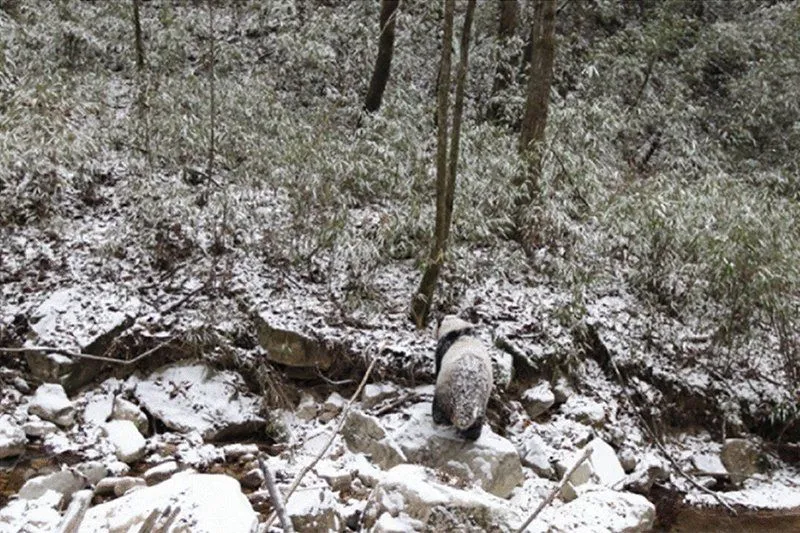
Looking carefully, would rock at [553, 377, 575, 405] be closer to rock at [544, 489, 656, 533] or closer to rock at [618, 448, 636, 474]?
rock at [618, 448, 636, 474]

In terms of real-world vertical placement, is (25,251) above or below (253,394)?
above

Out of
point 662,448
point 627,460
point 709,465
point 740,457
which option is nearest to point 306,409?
point 627,460

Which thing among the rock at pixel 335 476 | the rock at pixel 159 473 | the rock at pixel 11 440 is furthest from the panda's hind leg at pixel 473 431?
the rock at pixel 11 440

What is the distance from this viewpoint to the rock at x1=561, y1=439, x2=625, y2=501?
4.78 metres

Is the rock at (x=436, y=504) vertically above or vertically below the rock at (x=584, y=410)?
above

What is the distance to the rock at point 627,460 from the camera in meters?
5.41

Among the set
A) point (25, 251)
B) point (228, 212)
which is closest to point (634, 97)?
point (228, 212)

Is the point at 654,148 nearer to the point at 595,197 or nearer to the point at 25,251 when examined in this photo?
the point at 595,197

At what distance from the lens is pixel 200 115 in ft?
25.4

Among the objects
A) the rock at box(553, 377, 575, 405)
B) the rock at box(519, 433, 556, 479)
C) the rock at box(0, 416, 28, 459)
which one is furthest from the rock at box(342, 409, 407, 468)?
the rock at box(0, 416, 28, 459)

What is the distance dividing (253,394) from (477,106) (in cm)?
624

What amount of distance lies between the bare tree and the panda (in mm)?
1011

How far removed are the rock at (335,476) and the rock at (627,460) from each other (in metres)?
2.49

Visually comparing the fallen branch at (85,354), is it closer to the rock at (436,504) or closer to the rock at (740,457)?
the rock at (436,504)
